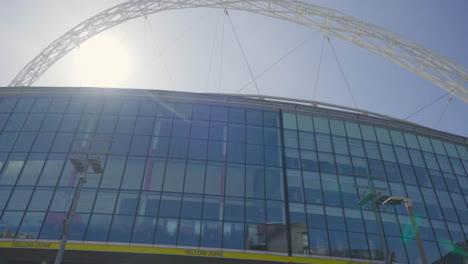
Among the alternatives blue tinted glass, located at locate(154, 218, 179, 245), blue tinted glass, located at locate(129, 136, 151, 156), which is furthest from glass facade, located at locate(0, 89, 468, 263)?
blue tinted glass, located at locate(129, 136, 151, 156)

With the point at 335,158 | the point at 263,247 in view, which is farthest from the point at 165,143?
the point at 335,158

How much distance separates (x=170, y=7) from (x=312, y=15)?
780 inches

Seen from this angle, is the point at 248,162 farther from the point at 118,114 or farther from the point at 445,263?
the point at 445,263

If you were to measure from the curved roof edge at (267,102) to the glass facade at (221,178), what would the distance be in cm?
64

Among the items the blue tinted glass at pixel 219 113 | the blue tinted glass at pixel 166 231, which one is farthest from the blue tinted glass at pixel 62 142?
the blue tinted glass at pixel 219 113

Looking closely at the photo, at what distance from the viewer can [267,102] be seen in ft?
111

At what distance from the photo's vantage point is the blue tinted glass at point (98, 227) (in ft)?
79.0

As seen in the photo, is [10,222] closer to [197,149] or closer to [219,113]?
[197,149]

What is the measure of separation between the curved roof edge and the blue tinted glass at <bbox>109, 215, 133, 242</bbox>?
43.5 ft

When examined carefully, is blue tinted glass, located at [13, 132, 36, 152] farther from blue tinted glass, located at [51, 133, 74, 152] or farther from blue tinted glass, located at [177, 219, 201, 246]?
blue tinted glass, located at [177, 219, 201, 246]

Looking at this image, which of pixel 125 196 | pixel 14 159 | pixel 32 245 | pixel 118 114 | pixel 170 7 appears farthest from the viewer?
pixel 170 7

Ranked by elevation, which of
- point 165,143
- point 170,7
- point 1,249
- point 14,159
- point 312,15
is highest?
point 170,7

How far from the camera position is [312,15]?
1465 inches

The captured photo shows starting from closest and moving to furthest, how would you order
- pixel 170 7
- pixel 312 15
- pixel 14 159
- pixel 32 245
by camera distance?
pixel 32 245
pixel 14 159
pixel 312 15
pixel 170 7
